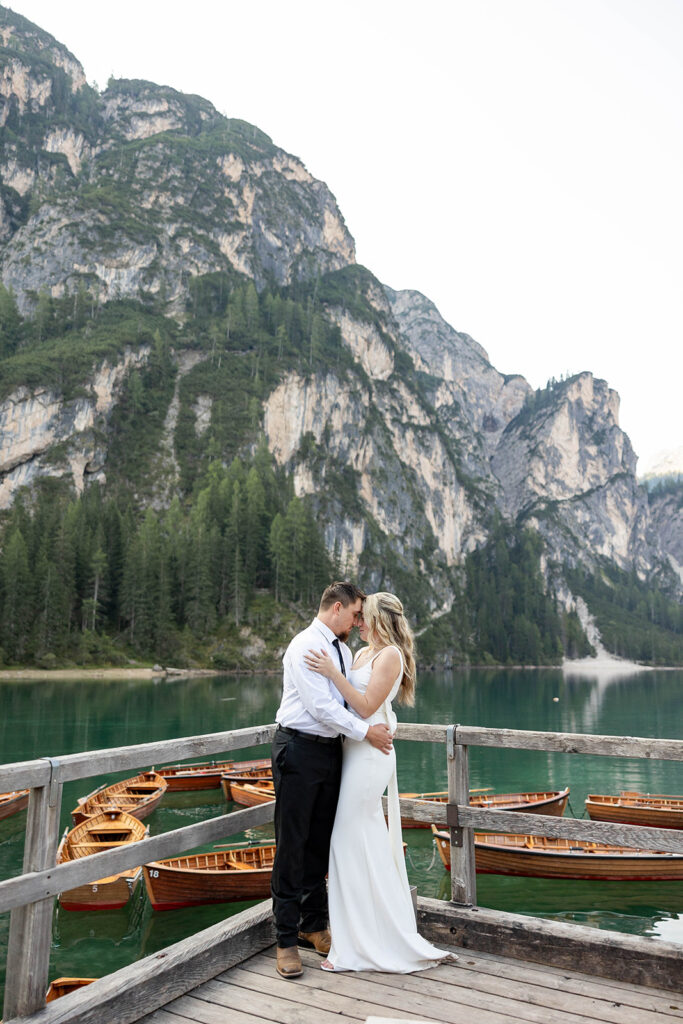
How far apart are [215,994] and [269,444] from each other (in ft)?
404

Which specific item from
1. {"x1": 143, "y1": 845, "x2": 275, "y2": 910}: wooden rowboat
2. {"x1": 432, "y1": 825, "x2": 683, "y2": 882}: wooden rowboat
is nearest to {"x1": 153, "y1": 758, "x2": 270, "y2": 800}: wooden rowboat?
{"x1": 432, "y1": 825, "x2": 683, "y2": 882}: wooden rowboat

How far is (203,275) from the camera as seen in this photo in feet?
476

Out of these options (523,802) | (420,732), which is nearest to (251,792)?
(523,802)

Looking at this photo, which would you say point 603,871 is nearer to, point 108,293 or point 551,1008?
point 551,1008

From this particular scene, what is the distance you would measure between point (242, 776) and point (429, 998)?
63.5 feet

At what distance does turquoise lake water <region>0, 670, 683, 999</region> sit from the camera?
39.7 feet

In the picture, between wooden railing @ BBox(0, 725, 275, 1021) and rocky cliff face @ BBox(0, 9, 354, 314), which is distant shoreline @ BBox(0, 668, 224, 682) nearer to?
wooden railing @ BBox(0, 725, 275, 1021)

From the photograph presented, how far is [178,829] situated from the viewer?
191 inches

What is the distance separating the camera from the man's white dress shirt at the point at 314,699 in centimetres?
458

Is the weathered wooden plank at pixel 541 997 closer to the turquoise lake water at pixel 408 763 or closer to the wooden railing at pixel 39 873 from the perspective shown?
the wooden railing at pixel 39 873

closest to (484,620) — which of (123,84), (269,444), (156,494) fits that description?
(269,444)

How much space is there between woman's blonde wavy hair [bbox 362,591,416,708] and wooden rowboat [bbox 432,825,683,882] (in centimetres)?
1062

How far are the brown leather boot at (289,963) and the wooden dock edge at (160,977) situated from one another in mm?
387

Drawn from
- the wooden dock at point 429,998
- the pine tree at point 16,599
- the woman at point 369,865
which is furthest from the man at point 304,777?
the pine tree at point 16,599
